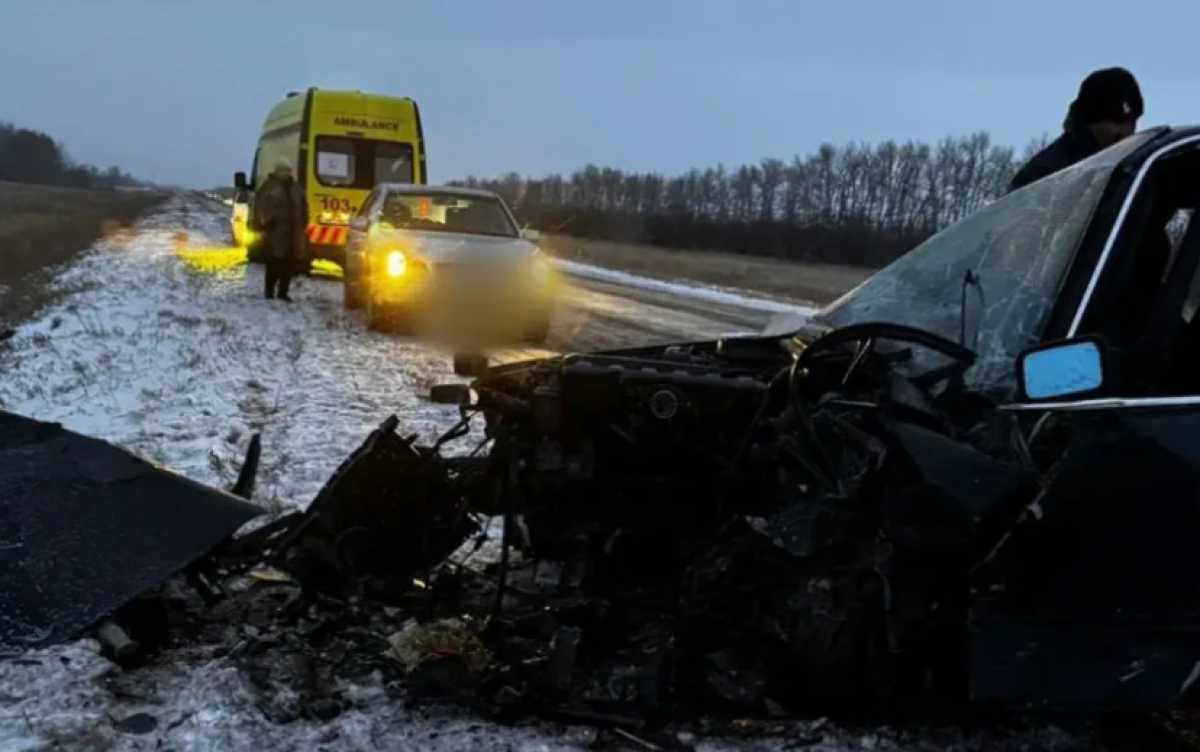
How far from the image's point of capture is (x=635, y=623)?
11.4 feet

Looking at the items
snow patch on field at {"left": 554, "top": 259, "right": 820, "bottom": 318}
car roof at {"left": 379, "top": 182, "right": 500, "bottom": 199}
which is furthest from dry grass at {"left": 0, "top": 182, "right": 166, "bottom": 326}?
snow patch on field at {"left": 554, "top": 259, "right": 820, "bottom": 318}

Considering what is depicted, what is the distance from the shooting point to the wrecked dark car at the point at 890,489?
239 cm

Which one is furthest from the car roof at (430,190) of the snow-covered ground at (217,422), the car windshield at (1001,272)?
the car windshield at (1001,272)

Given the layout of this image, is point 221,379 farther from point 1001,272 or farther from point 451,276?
point 1001,272

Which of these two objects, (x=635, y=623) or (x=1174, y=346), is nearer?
(x=1174, y=346)

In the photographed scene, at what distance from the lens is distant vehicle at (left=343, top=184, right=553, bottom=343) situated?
11.4 metres

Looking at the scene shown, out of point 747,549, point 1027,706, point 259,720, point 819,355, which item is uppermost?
point 819,355

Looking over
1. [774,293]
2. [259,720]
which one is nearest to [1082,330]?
[259,720]

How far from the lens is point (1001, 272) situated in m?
3.00

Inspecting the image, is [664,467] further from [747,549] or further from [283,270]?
[283,270]

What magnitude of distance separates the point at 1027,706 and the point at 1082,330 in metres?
0.94

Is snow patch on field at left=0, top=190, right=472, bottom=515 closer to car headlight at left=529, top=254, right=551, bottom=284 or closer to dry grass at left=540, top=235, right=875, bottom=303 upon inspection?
car headlight at left=529, top=254, right=551, bottom=284

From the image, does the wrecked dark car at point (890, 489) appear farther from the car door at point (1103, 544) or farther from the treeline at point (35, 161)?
the treeline at point (35, 161)

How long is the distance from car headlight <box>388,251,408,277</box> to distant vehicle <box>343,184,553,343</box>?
0.04 feet
